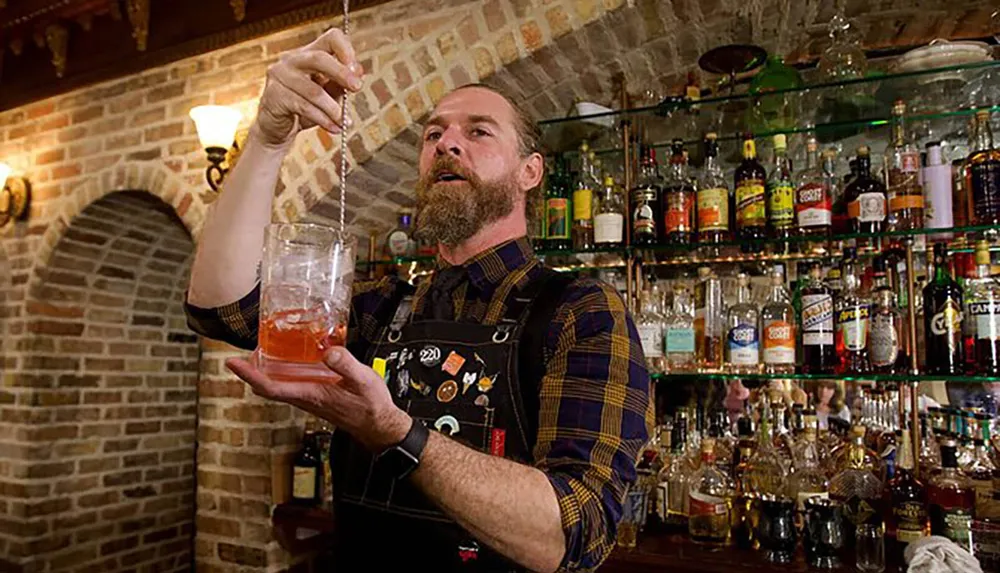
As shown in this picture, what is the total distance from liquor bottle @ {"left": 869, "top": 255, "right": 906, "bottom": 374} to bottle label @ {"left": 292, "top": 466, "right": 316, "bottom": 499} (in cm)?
190

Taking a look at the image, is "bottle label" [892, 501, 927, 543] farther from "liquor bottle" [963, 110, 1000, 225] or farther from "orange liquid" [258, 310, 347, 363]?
"orange liquid" [258, 310, 347, 363]

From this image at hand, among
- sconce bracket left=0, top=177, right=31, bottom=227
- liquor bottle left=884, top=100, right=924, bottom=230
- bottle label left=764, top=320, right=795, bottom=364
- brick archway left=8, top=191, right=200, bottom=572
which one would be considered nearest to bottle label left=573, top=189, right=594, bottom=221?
bottle label left=764, top=320, right=795, bottom=364

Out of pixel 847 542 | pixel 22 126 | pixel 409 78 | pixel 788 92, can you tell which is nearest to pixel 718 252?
pixel 788 92

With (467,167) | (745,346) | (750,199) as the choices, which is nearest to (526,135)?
(467,167)

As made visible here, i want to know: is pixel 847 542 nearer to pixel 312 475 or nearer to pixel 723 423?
pixel 723 423

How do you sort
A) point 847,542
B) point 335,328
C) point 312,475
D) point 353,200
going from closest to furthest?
1. point 335,328
2. point 847,542
3. point 312,475
4. point 353,200

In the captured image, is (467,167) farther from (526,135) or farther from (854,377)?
(854,377)

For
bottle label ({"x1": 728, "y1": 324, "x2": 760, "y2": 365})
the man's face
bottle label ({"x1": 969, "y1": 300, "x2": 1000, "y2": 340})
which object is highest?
the man's face

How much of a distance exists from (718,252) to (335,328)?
6.00 ft

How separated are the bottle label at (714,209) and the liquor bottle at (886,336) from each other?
A: 492 millimetres

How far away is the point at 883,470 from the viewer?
2.06 m

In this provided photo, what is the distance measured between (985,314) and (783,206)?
1.98 feet

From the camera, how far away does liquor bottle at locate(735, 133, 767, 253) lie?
206 centimetres

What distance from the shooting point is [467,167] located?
136 cm
